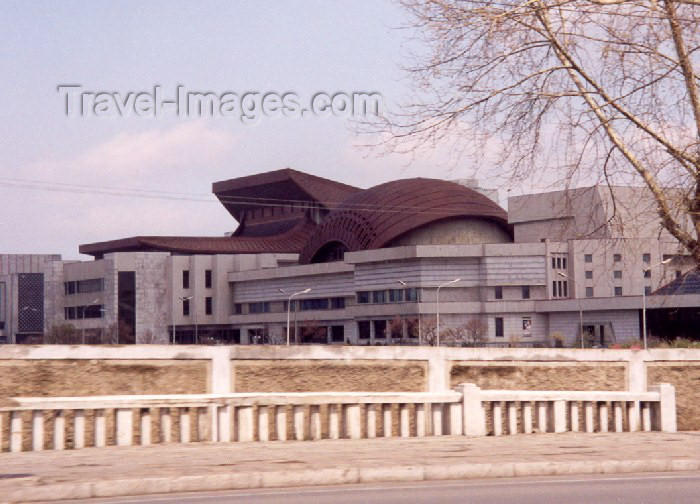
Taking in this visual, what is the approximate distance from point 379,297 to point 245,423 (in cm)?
11080

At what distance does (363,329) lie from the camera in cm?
12938

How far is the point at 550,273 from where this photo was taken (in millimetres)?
119250

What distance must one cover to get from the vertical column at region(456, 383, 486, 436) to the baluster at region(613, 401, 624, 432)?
2667 mm

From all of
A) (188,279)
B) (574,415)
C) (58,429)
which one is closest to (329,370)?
(574,415)

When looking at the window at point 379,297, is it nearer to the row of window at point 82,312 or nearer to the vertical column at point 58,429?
the row of window at point 82,312

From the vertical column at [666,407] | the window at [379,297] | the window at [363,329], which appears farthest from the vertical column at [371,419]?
the window at [363,329]

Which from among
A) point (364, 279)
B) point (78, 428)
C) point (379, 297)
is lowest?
point (78, 428)

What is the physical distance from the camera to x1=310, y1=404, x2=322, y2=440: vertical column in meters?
15.6

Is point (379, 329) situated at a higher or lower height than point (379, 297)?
lower

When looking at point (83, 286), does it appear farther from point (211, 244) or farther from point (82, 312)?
point (211, 244)

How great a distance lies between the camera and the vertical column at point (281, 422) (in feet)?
50.3

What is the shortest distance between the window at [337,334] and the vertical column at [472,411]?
383 feet

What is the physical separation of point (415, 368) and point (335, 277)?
119 meters

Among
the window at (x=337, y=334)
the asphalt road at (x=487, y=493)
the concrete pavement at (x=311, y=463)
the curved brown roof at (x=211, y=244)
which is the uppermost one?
the curved brown roof at (x=211, y=244)
